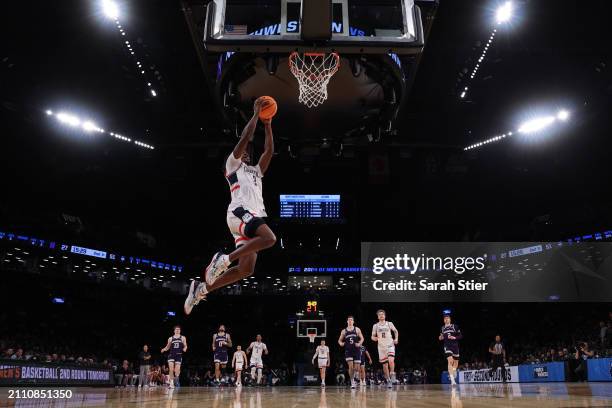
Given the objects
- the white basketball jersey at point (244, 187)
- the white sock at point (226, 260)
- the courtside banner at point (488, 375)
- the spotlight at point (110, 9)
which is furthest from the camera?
the courtside banner at point (488, 375)

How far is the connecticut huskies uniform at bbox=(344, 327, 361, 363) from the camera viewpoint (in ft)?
46.6

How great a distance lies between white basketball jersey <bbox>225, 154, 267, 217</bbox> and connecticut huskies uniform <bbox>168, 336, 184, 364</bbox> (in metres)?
11.0

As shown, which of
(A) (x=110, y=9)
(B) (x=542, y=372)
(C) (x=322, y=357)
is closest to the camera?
(A) (x=110, y=9)

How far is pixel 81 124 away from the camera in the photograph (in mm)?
18234

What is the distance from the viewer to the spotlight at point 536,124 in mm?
17469

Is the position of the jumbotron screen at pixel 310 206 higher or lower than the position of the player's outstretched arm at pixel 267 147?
higher

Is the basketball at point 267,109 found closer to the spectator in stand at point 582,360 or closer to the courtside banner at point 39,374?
the courtside banner at point 39,374

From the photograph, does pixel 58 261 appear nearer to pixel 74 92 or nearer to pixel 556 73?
pixel 74 92

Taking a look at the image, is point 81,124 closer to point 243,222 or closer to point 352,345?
point 352,345

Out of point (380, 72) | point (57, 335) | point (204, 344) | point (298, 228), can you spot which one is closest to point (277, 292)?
point (204, 344)

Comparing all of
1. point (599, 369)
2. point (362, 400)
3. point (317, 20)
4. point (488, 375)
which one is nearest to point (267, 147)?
point (317, 20)

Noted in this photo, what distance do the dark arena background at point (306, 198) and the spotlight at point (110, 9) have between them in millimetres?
83

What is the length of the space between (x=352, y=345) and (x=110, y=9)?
32.0 ft

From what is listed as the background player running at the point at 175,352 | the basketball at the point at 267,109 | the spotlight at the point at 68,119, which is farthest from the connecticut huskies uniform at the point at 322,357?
the basketball at the point at 267,109
